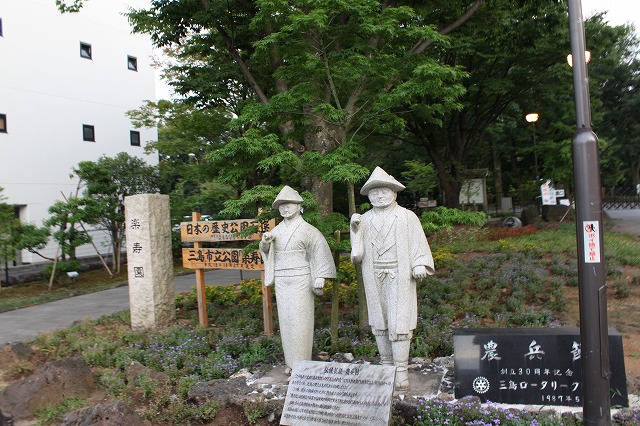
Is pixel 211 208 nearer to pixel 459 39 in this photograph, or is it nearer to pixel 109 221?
pixel 109 221

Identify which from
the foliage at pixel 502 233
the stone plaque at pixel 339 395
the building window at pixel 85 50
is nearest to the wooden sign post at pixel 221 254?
the stone plaque at pixel 339 395

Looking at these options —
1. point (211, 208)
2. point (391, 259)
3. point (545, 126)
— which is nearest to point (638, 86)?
point (545, 126)

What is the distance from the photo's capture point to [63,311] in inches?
447

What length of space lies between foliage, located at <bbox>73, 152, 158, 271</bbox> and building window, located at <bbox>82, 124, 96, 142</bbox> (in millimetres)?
3824

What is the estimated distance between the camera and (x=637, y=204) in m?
32.2

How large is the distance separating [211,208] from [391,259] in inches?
640

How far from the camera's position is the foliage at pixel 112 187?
51.3 ft

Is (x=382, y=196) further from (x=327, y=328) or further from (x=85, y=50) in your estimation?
(x=85, y=50)

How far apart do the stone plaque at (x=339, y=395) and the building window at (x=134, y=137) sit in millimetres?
19676

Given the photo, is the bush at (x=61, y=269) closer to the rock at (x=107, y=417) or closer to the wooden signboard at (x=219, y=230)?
the wooden signboard at (x=219, y=230)

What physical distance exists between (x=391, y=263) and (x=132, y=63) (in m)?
20.5

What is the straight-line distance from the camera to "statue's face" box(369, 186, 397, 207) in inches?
212

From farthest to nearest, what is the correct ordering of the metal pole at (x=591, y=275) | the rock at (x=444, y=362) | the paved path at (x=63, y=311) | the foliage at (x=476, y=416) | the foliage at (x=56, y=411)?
the paved path at (x=63, y=311)
the rock at (x=444, y=362)
the foliage at (x=56, y=411)
the foliage at (x=476, y=416)
the metal pole at (x=591, y=275)

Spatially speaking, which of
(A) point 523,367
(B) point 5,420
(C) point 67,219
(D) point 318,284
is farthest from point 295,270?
(C) point 67,219
